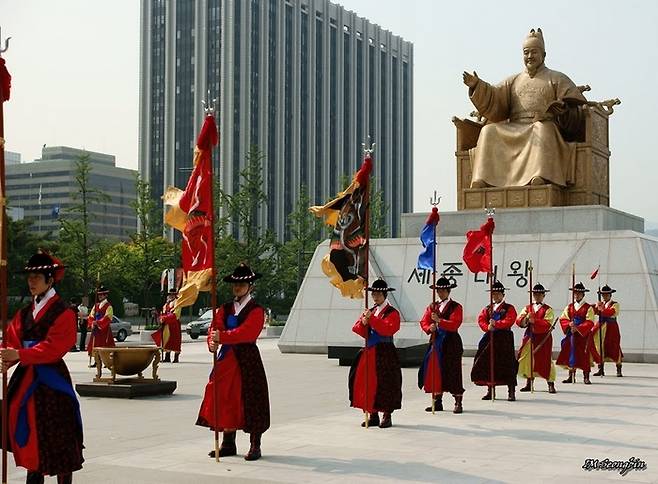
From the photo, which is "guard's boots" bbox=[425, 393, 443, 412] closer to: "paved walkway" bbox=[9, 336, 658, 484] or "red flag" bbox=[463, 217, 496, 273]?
"paved walkway" bbox=[9, 336, 658, 484]

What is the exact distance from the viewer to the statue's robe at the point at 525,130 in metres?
21.0

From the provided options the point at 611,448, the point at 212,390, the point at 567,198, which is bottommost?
the point at 611,448

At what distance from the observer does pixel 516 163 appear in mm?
21328

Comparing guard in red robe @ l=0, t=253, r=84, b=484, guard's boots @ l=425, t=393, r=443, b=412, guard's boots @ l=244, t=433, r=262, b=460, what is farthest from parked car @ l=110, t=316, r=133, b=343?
guard in red robe @ l=0, t=253, r=84, b=484

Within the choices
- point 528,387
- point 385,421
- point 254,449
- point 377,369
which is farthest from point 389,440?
point 528,387

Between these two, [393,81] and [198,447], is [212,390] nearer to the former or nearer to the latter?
[198,447]

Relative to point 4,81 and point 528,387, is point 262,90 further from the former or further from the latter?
point 4,81

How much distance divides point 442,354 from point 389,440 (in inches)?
104

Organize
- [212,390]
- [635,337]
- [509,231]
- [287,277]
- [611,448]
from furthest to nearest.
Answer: [287,277]
[509,231]
[635,337]
[611,448]
[212,390]

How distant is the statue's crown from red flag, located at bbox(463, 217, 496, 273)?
983cm

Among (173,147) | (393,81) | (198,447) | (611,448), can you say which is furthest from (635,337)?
(393,81)

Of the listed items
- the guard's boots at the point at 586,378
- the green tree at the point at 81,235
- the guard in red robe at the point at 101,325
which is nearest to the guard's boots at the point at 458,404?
the guard's boots at the point at 586,378

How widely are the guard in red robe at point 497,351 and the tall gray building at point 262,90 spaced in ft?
194

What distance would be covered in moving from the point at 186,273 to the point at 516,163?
13.8 m
